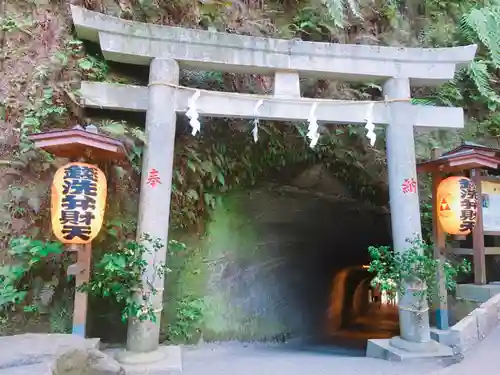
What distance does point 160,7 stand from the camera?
720 cm

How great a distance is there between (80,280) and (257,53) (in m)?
4.42

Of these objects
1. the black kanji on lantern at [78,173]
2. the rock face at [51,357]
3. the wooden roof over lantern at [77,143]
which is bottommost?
the rock face at [51,357]

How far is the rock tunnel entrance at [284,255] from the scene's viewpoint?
857 centimetres

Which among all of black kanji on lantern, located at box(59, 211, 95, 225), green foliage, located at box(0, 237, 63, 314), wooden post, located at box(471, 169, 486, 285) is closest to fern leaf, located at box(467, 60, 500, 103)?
wooden post, located at box(471, 169, 486, 285)

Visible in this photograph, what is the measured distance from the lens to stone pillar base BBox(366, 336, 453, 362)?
6043mm

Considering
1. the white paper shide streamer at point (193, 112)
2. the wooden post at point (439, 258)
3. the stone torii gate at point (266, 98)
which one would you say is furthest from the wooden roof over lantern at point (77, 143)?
the wooden post at point (439, 258)

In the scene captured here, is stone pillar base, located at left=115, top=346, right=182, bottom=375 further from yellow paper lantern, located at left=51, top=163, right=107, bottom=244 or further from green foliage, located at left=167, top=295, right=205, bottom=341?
yellow paper lantern, located at left=51, top=163, right=107, bottom=244

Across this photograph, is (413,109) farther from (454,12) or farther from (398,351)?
(454,12)

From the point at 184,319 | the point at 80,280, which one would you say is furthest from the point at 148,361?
the point at 184,319

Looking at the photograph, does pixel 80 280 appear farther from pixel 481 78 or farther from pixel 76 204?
pixel 481 78

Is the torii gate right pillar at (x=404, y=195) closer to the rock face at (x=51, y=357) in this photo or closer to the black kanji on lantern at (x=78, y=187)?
the rock face at (x=51, y=357)

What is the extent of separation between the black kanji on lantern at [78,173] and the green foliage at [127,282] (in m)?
1.02

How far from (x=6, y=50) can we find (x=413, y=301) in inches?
299

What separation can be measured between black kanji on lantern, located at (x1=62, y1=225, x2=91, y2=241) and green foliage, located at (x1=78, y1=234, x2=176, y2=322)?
40 centimetres
